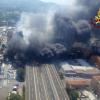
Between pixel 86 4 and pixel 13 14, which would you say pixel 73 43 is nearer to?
pixel 86 4

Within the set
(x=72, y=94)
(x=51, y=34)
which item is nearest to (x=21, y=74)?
(x=72, y=94)

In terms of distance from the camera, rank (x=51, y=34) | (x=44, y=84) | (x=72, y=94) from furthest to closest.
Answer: (x=51, y=34) < (x=44, y=84) < (x=72, y=94)

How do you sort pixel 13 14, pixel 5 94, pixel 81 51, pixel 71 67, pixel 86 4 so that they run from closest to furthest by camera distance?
1. pixel 5 94
2. pixel 71 67
3. pixel 81 51
4. pixel 86 4
5. pixel 13 14

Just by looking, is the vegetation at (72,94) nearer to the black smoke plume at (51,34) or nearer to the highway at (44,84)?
the highway at (44,84)

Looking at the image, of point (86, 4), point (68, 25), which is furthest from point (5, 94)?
point (86, 4)

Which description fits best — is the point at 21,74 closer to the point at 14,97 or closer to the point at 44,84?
the point at 44,84

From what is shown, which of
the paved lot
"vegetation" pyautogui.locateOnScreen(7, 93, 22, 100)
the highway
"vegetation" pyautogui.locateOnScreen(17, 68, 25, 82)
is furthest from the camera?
"vegetation" pyautogui.locateOnScreen(17, 68, 25, 82)

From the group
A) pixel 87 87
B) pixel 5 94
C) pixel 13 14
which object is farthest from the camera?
pixel 13 14

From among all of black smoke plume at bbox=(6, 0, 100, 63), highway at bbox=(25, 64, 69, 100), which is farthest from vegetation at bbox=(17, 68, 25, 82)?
black smoke plume at bbox=(6, 0, 100, 63)

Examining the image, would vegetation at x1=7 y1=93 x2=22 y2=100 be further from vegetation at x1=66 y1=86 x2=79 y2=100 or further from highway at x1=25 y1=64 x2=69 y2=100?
vegetation at x1=66 y1=86 x2=79 y2=100
